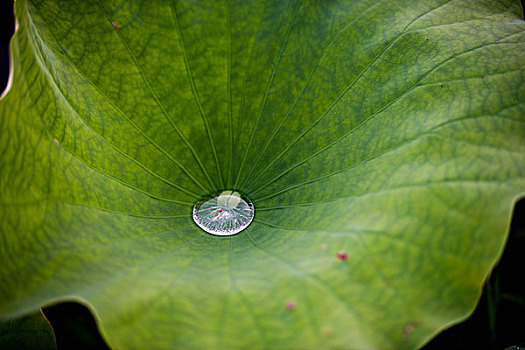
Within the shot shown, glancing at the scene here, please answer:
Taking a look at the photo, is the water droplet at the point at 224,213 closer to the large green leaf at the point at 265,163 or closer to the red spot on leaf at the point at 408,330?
the large green leaf at the point at 265,163

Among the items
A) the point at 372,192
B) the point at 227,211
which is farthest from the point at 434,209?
the point at 227,211

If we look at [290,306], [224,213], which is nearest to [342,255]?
[290,306]

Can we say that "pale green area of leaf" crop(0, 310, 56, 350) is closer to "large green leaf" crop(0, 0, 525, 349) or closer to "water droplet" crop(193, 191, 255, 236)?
"large green leaf" crop(0, 0, 525, 349)

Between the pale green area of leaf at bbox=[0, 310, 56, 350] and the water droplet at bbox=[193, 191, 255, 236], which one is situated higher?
the water droplet at bbox=[193, 191, 255, 236]

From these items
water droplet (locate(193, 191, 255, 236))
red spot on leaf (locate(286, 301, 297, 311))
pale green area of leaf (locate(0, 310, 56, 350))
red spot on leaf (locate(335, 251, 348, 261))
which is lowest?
red spot on leaf (locate(286, 301, 297, 311))

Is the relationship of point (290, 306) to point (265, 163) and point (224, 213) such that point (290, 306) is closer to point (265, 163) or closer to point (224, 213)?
point (224, 213)

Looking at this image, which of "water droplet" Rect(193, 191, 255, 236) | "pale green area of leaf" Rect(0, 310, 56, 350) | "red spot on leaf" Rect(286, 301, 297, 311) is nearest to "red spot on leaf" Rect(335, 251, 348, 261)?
"red spot on leaf" Rect(286, 301, 297, 311)

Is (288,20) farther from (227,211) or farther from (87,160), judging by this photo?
(87,160)
